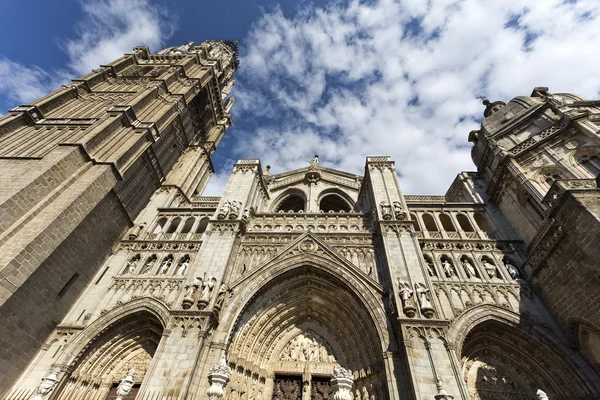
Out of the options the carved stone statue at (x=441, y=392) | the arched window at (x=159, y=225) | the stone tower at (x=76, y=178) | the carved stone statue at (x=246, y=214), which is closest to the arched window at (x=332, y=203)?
the carved stone statue at (x=246, y=214)

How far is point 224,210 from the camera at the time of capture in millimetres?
14203

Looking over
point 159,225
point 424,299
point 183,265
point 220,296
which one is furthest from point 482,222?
point 159,225

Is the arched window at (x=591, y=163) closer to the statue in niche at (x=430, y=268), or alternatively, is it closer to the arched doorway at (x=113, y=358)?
the statue in niche at (x=430, y=268)

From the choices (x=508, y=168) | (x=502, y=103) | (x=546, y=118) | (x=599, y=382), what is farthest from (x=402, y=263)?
(x=502, y=103)

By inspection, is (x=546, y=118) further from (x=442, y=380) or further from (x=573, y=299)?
(x=442, y=380)

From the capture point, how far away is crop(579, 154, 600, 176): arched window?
12195mm

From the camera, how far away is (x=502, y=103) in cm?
2097

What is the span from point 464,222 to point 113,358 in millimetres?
17534

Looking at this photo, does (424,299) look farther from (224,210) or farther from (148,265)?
(148,265)

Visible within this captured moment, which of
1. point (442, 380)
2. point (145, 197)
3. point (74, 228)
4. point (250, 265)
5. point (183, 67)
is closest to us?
point (442, 380)

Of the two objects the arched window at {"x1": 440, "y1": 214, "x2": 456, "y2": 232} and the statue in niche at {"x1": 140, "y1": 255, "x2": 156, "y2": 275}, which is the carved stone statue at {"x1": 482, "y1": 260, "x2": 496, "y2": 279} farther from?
the statue in niche at {"x1": 140, "y1": 255, "x2": 156, "y2": 275}

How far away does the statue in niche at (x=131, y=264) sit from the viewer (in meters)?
12.9

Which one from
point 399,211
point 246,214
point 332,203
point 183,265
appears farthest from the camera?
point 332,203

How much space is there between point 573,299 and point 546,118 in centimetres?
1033
